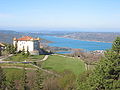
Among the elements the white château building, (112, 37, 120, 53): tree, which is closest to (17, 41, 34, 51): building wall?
the white château building

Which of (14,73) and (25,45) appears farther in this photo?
(25,45)

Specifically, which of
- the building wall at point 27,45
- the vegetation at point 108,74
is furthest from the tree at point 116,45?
the building wall at point 27,45

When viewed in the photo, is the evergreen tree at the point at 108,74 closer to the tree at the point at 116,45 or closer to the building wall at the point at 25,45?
the tree at the point at 116,45

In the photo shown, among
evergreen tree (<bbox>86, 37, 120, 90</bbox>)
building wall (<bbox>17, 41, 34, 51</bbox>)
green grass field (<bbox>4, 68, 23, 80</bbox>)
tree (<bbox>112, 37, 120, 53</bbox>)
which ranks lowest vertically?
green grass field (<bbox>4, 68, 23, 80</bbox>)

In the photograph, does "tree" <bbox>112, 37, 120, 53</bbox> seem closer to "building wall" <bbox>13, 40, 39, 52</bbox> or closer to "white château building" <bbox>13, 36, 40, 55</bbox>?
"white château building" <bbox>13, 36, 40, 55</bbox>

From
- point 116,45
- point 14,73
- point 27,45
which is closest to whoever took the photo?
point 116,45

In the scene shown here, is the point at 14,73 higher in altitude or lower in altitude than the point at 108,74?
lower

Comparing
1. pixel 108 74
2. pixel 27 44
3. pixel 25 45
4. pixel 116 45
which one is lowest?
pixel 25 45

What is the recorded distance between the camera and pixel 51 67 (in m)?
27.2

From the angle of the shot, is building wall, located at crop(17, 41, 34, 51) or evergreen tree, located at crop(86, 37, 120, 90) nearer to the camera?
evergreen tree, located at crop(86, 37, 120, 90)

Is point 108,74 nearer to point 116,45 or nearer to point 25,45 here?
point 116,45

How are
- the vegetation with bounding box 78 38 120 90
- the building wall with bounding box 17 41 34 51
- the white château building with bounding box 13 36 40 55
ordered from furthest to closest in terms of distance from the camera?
the building wall with bounding box 17 41 34 51
the white château building with bounding box 13 36 40 55
the vegetation with bounding box 78 38 120 90

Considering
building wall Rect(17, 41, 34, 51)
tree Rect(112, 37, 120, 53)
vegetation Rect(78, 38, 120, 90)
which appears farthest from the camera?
building wall Rect(17, 41, 34, 51)

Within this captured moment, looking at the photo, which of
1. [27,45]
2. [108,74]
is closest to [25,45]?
[27,45]
